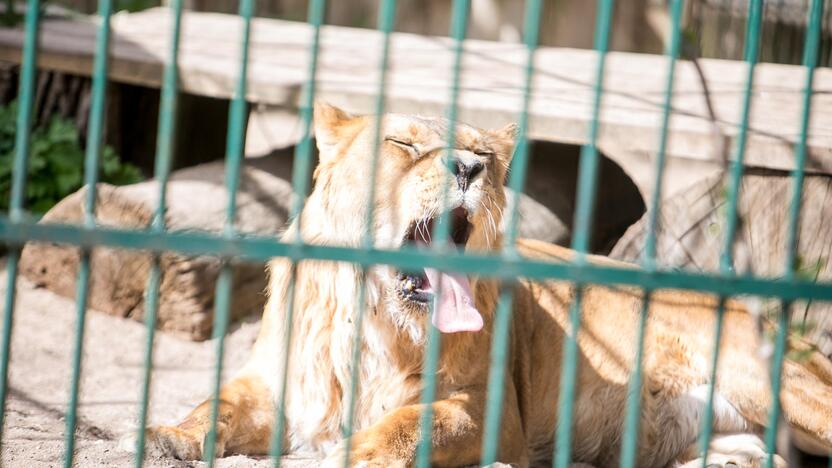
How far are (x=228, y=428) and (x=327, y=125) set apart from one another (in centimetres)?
116

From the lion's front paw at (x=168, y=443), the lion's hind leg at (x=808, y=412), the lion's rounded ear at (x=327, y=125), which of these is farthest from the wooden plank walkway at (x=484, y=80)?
the lion's front paw at (x=168, y=443)

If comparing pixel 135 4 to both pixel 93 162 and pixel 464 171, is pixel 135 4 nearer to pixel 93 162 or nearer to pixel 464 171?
pixel 464 171

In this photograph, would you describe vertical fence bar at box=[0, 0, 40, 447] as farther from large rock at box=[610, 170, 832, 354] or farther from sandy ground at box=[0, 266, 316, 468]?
large rock at box=[610, 170, 832, 354]

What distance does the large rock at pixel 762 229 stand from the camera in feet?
16.0

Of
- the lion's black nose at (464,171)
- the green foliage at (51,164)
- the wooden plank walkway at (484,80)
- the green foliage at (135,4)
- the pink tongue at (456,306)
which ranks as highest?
the green foliage at (135,4)

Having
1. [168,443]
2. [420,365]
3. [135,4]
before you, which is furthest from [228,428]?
[135,4]

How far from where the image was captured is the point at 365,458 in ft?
11.5

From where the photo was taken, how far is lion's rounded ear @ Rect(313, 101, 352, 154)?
13.5 ft

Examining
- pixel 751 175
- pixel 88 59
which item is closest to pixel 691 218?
pixel 751 175

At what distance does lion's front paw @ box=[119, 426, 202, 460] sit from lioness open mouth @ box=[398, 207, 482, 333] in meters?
0.88

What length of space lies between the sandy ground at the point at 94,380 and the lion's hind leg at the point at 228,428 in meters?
0.06

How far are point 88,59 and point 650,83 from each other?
3295mm

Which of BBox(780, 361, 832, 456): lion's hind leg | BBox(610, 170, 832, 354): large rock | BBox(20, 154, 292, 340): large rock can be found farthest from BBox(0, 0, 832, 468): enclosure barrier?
BBox(20, 154, 292, 340): large rock

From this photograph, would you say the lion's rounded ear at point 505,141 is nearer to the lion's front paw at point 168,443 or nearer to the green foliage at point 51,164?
the lion's front paw at point 168,443
